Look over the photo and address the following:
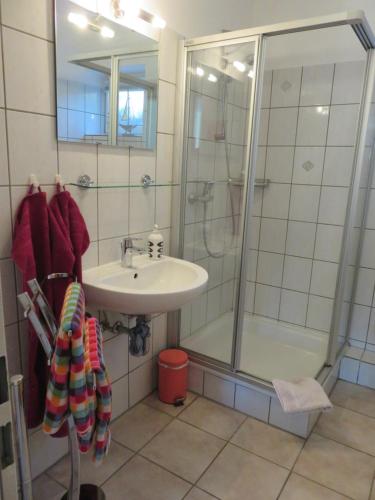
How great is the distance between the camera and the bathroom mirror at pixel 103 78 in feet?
4.81

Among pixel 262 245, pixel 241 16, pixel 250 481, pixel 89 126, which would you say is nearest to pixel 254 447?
pixel 250 481

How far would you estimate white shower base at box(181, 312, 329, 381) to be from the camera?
229 centimetres

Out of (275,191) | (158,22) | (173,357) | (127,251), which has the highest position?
(158,22)

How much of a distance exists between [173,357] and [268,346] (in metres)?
0.78

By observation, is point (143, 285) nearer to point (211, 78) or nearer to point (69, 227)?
point (69, 227)

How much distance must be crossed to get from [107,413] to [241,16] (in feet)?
8.37

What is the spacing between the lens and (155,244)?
198 cm

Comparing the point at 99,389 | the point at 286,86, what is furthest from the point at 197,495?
the point at 286,86

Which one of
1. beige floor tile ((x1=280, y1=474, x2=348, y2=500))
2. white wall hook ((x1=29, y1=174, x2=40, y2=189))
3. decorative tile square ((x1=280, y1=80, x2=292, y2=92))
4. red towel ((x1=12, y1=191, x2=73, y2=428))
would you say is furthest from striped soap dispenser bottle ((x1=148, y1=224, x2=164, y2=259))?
decorative tile square ((x1=280, y1=80, x2=292, y2=92))

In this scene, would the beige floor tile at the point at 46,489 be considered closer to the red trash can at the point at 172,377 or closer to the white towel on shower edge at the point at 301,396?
the red trash can at the point at 172,377

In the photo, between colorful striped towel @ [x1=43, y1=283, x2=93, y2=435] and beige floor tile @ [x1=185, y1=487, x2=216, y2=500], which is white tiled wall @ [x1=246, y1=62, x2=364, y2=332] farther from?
colorful striped towel @ [x1=43, y1=283, x2=93, y2=435]

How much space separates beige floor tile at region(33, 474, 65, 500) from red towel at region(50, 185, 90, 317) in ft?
2.53

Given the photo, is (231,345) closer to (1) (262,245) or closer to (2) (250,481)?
(2) (250,481)

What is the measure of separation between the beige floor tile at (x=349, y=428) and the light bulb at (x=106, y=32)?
2.16m
